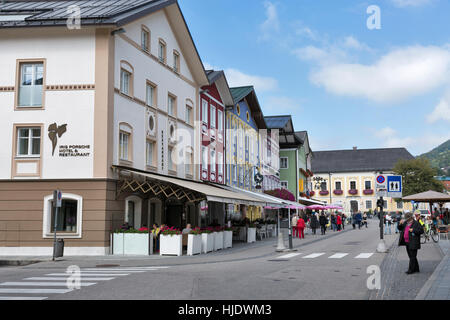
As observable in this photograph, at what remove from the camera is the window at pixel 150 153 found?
24661 mm

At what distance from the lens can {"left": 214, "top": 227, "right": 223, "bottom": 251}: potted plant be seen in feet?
74.8

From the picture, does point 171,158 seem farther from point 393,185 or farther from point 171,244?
point 393,185

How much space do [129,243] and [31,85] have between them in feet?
25.4

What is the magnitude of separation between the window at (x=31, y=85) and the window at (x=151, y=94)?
5.26 m

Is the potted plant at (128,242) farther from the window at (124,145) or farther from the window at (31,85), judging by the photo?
the window at (31,85)

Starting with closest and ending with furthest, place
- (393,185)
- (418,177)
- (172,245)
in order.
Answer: (393,185), (172,245), (418,177)

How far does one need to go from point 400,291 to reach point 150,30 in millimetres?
19193

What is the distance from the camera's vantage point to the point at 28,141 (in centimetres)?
2105

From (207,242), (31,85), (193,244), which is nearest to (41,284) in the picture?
(193,244)

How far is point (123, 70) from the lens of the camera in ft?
73.7

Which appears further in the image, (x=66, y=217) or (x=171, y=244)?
(x=66, y=217)

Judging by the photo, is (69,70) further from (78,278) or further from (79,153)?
(78,278)

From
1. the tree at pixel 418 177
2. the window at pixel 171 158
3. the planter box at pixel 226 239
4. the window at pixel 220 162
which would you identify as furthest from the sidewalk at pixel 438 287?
the tree at pixel 418 177
